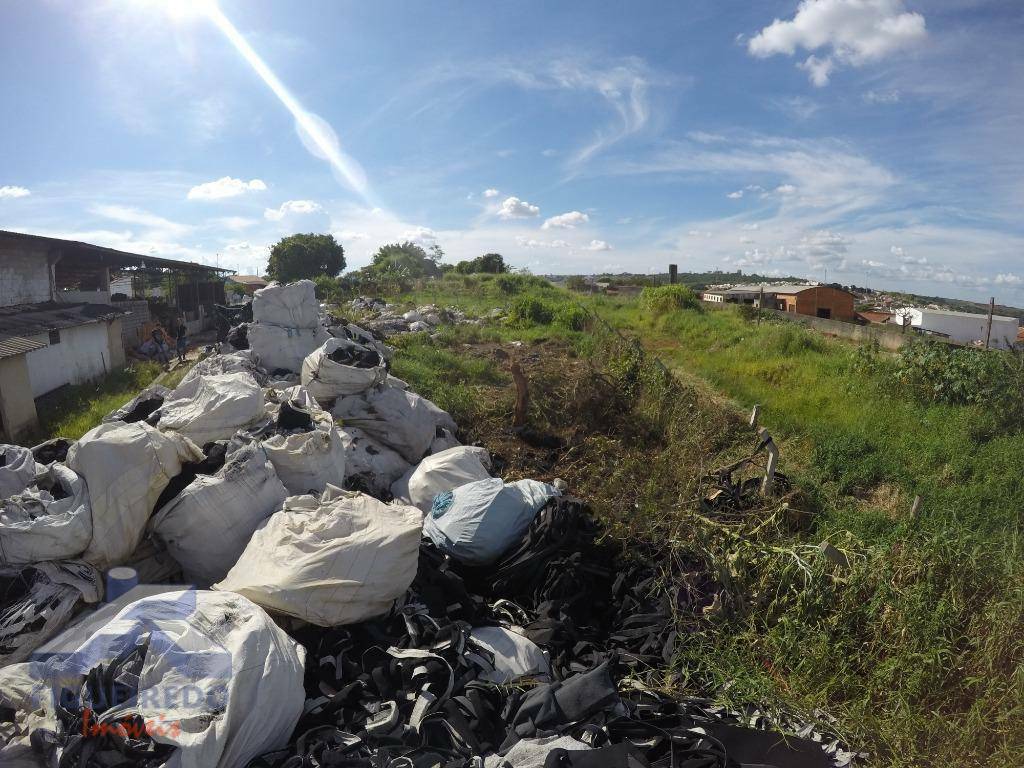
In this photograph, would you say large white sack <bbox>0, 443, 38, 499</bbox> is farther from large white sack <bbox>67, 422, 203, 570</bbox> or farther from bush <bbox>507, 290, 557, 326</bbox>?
bush <bbox>507, 290, 557, 326</bbox>

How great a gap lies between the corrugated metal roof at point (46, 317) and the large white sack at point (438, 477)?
222 inches

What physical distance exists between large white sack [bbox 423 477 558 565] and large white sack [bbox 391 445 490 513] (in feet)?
1.37

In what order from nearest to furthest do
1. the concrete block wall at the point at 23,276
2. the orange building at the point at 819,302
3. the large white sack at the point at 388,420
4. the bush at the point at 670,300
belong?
the large white sack at the point at 388,420 < the concrete block wall at the point at 23,276 < the bush at the point at 670,300 < the orange building at the point at 819,302

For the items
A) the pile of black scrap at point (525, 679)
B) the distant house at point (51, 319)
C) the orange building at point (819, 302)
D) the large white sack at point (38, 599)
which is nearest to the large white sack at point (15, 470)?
the large white sack at point (38, 599)

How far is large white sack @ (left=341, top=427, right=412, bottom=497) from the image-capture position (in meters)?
3.63

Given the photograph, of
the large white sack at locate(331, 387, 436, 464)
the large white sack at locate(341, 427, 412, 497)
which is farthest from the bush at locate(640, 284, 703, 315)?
the large white sack at locate(341, 427, 412, 497)

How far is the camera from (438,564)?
2.72 meters

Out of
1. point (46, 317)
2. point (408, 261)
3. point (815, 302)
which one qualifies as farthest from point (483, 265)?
point (46, 317)

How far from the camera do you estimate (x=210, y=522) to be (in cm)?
249

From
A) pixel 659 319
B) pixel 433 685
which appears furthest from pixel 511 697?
pixel 659 319

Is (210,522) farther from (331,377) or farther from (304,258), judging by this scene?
(304,258)

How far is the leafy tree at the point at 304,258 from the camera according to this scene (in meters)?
→ 32.4

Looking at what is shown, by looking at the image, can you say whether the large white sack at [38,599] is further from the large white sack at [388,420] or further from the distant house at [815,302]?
the distant house at [815,302]

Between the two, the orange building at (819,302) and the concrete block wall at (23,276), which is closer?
the concrete block wall at (23,276)
